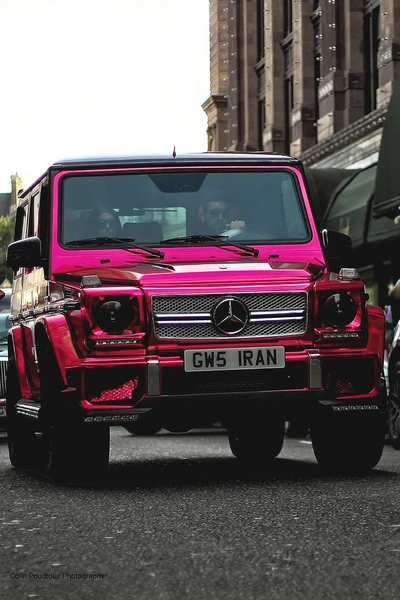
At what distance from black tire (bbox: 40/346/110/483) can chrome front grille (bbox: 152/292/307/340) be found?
2.37 ft

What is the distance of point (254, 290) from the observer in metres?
8.78

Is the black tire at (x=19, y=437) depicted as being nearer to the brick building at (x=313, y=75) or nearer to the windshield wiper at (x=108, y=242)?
the windshield wiper at (x=108, y=242)

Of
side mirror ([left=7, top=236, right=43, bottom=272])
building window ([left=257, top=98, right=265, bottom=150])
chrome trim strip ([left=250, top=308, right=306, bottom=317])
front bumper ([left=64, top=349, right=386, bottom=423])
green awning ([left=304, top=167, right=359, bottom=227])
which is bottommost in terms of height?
front bumper ([left=64, top=349, right=386, bottom=423])

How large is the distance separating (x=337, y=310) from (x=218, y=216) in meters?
1.40

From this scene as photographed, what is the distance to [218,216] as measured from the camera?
9852 mm

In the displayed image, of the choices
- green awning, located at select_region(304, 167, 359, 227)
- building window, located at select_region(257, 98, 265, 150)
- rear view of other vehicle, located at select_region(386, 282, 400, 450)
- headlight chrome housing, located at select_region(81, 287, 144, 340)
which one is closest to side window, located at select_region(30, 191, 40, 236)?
headlight chrome housing, located at select_region(81, 287, 144, 340)

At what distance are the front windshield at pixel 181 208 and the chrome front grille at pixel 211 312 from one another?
3.15 ft

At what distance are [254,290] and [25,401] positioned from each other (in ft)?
7.56

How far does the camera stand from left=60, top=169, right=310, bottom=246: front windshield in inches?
382

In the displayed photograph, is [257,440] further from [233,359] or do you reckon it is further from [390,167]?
[390,167]

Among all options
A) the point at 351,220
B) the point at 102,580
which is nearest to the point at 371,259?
the point at 351,220

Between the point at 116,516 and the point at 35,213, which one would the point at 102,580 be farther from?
the point at 35,213

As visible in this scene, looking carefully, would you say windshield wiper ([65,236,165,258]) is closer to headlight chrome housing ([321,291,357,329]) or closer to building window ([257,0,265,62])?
headlight chrome housing ([321,291,357,329])

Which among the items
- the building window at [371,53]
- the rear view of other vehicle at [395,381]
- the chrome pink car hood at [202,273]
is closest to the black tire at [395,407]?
the rear view of other vehicle at [395,381]
